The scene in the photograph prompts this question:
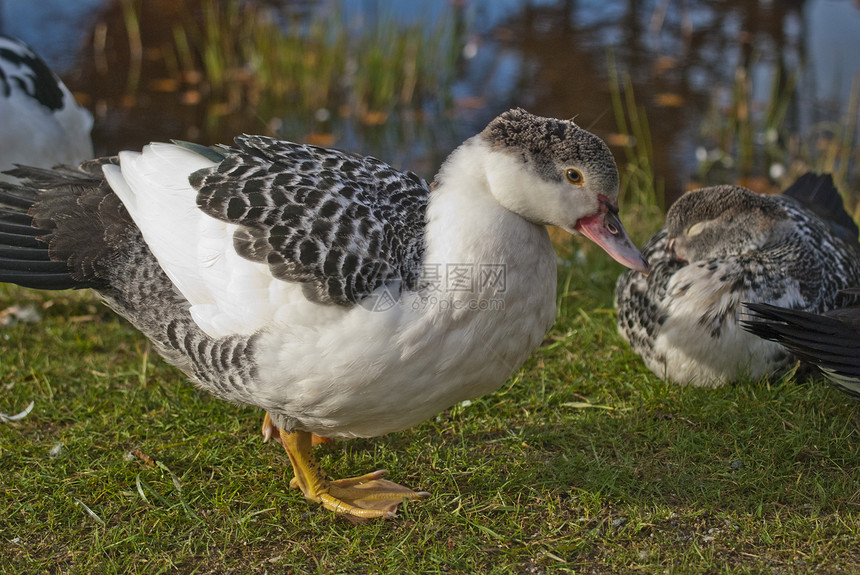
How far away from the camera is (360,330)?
9.48 feet

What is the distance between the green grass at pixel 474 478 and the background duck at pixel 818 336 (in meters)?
0.35

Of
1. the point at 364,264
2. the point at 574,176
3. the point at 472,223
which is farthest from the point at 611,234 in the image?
the point at 364,264

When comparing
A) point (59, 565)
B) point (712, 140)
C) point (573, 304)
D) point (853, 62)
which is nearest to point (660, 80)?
point (712, 140)

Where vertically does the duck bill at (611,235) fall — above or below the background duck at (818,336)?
above

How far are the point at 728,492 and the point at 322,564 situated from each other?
164 centimetres

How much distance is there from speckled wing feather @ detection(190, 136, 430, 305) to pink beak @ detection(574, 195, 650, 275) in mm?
590

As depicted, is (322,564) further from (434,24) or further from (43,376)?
(434,24)

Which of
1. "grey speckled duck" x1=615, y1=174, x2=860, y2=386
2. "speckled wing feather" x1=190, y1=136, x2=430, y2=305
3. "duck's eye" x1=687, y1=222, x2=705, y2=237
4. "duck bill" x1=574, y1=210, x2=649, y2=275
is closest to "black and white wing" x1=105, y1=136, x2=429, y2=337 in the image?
"speckled wing feather" x1=190, y1=136, x2=430, y2=305

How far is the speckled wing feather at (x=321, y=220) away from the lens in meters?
2.93

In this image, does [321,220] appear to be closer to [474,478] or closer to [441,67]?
[474,478]

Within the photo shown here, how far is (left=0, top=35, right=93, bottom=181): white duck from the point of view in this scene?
4.89 meters

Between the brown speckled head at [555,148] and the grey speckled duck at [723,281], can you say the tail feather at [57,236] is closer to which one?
the brown speckled head at [555,148]

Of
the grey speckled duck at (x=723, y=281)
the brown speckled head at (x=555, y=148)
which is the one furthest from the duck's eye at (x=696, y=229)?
the brown speckled head at (x=555, y=148)

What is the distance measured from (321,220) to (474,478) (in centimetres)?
132
